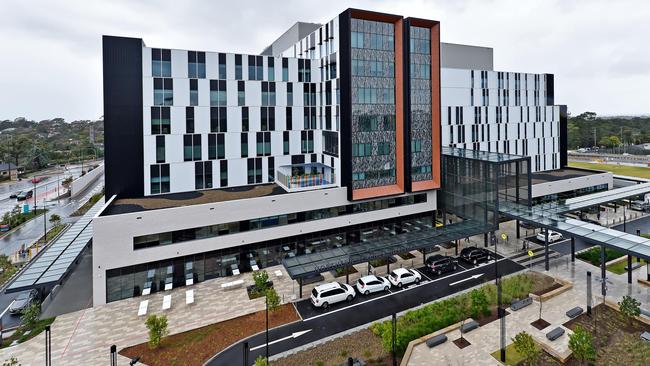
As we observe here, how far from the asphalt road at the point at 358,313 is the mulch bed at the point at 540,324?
5.86m

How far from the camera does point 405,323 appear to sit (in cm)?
2183

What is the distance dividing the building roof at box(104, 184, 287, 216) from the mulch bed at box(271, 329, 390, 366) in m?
16.7

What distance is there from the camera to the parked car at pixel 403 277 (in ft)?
92.0

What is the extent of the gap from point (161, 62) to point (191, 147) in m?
8.88

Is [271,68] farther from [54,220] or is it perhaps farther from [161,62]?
[54,220]

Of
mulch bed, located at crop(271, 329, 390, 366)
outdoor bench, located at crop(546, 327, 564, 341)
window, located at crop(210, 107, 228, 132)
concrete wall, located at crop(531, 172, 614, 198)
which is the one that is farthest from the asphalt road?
window, located at crop(210, 107, 228, 132)

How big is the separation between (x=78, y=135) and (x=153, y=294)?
188956mm

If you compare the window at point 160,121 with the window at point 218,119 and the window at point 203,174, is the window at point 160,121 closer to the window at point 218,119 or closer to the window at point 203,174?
the window at point 218,119

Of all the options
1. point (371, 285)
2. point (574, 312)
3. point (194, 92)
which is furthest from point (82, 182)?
point (574, 312)

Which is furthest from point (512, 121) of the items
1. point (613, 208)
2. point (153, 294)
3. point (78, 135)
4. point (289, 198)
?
point (78, 135)

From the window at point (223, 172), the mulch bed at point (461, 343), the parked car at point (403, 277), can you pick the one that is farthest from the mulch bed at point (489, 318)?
the window at point (223, 172)

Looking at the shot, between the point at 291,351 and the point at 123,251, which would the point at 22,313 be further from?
the point at 291,351

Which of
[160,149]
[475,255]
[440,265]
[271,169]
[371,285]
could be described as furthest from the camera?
[271,169]

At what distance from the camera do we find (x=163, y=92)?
113 ft
